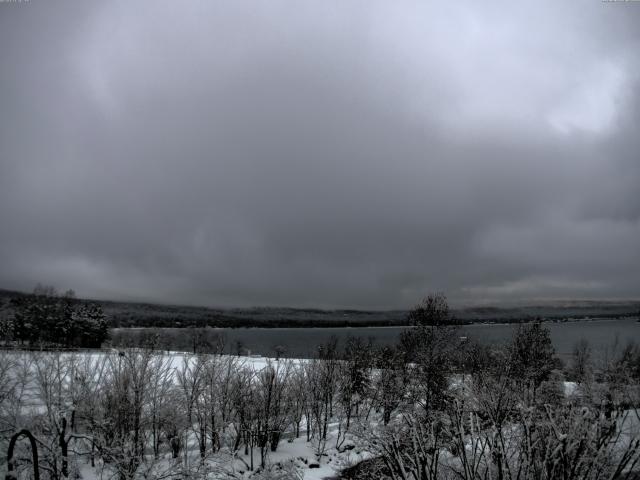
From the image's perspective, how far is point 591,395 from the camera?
29750mm

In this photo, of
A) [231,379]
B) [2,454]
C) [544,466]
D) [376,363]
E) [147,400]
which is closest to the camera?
[544,466]

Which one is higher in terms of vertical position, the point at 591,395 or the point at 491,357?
the point at 591,395

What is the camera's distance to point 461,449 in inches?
367

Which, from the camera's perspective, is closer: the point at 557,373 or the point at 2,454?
the point at 2,454

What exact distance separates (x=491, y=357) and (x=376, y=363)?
89.9ft

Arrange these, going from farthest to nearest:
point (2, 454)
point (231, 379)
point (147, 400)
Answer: point (231, 379) < point (147, 400) < point (2, 454)

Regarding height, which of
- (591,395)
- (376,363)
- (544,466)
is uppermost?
(544,466)

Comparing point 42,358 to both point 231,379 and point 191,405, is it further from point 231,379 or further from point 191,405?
point 231,379

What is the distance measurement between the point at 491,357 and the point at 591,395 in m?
46.3

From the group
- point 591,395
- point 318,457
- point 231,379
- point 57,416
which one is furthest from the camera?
point 231,379

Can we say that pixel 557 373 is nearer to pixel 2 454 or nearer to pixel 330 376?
Result: pixel 330 376

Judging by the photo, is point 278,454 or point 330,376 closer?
point 278,454

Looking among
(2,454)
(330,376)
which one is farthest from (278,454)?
(2,454)

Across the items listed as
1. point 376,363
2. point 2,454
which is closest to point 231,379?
point 2,454
